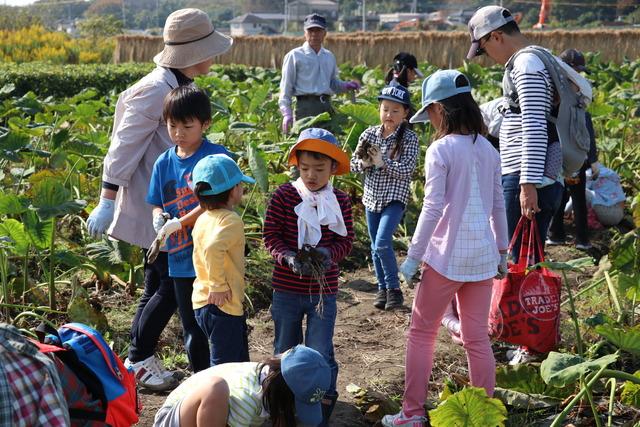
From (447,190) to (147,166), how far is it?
4.24ft

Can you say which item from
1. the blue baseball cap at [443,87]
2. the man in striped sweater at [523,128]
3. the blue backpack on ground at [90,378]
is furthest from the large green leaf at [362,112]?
the blue backpack on ground at [90,378]

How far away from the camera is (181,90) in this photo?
3484mm

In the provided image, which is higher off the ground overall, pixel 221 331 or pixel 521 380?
pixel 221 331

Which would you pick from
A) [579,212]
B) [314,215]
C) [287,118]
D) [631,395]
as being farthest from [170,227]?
[287,118]

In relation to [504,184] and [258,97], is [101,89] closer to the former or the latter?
[258,97]

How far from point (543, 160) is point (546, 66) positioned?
44cm

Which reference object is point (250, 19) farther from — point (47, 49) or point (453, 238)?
point (453, 238)

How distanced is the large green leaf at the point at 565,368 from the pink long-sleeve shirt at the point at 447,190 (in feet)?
1.68

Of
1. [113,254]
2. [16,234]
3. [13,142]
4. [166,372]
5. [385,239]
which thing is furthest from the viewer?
[13,142]

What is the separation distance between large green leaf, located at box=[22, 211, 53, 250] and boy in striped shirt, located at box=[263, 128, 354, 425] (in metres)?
1.56

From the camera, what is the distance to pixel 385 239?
4.89 metres

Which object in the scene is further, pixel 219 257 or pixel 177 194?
pixel 177 194

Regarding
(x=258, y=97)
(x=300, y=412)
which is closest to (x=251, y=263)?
(x=300, y=412)

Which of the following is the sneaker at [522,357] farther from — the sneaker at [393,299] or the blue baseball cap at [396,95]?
the blue baseball cap at [396,95]
